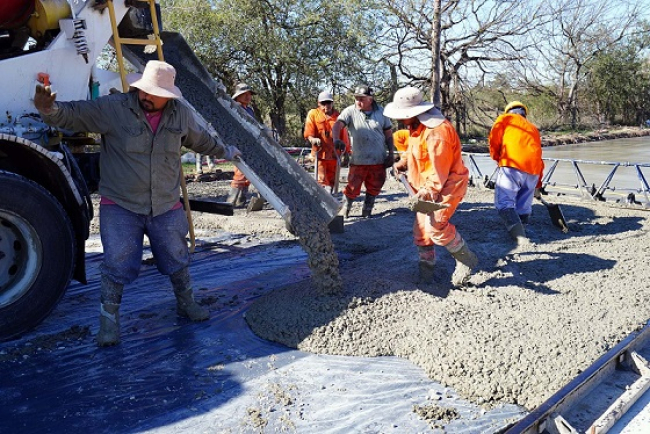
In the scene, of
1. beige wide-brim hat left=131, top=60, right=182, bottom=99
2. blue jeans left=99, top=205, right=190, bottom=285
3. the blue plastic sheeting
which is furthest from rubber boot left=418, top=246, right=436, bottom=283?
beige wide-brim hat left=131, top=60, right=182, bottom=99

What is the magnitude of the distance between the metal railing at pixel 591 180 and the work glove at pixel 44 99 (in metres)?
6.15

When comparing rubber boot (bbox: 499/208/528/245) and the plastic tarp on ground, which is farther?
rubber boot (bbox: 499/208/528/245)

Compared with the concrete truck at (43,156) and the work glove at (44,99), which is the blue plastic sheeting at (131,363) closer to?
the concrete truck at (43,156)

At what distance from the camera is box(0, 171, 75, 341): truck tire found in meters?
3.31

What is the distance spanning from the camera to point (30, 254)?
11.2ft

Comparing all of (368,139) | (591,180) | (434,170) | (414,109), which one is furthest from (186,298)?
(591,180)

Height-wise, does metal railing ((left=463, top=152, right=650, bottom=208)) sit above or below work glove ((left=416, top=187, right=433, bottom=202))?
below

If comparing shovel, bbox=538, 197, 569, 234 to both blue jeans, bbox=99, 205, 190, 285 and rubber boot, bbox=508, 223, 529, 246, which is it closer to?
rubber boot, bbox=508, 223, 529, 246

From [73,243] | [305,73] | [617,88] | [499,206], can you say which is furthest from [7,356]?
[617,88]

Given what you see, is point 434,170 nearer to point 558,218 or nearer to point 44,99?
point 44,99

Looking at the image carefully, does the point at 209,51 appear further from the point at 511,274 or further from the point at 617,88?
the point at 617,88

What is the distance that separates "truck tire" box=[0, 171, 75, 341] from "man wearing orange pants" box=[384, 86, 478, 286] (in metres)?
2.36

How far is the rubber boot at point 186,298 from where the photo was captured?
12.3ft

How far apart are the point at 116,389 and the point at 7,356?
798 millimetres
